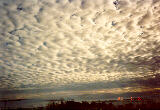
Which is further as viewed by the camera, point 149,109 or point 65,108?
point 65,108

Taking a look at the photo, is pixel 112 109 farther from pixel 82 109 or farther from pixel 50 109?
pixel 50 109

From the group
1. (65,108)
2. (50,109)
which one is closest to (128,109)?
(65,108)

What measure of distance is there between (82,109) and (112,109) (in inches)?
430

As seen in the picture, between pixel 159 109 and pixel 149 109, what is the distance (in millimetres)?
3176

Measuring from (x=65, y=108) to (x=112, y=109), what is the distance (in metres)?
17.7

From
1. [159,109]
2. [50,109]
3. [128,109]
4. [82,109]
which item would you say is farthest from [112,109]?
[50,109]

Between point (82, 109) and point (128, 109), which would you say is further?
point (82, 109)

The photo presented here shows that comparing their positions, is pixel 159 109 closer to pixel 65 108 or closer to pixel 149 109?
pixel 149 109

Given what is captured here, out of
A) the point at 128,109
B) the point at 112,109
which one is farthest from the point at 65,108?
the point at 128,109

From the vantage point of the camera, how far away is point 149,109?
48.8 m

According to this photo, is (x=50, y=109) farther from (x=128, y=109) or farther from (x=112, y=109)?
(x=128, y=109)

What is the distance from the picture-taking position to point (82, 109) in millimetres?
50594

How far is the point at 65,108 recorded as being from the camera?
52531mm

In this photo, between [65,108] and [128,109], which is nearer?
[128,109]
